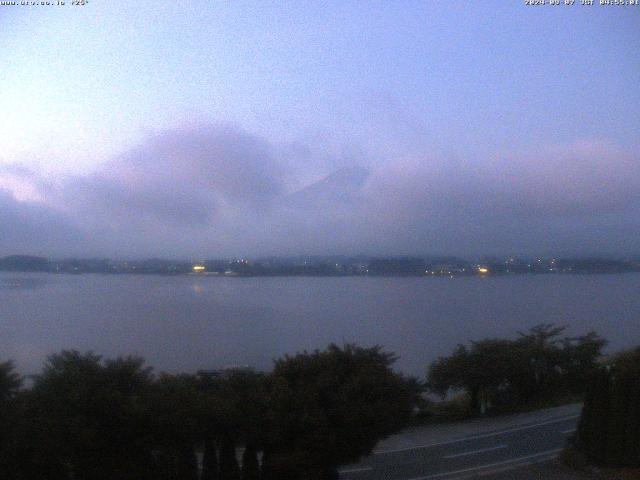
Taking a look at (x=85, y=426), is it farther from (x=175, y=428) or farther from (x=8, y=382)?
(x=8, y=382)

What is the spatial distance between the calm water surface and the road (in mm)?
7516

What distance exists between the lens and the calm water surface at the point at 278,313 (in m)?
25.7

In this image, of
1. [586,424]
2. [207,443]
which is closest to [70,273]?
[207,443]

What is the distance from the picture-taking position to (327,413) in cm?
965

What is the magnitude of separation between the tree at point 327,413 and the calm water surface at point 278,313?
8775 mm

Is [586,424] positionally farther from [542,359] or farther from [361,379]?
[542,359]

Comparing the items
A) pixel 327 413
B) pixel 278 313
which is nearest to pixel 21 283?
pixel 278 313

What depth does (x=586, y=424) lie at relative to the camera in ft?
37.8

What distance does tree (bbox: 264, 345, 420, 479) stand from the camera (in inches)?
375

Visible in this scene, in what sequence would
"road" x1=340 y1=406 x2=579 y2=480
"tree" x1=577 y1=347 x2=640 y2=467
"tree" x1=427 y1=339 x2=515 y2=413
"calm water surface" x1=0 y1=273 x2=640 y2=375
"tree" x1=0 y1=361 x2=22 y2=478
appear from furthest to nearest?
"calm water surface" x1=0 y1=273 x2=640 y2=375 < "tree" x1=427 y1=339 x2=515 y2=413 < "road" x1=340 y1=406 x2=579 y2=480 < "tree" x1=577 y1=347 x2=640 y2=467 < "tree" x1=0 y1=361 x2=22 y2=478

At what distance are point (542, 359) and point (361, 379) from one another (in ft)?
48.7

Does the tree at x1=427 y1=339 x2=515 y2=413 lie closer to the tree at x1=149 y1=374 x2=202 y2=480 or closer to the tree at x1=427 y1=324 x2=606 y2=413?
the tree at x1=427 y1=324 x2=606 y2=413

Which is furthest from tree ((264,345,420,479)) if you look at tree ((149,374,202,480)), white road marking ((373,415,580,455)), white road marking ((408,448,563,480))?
white road marking ((373,415,580,455))

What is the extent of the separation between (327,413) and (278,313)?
25083mm
